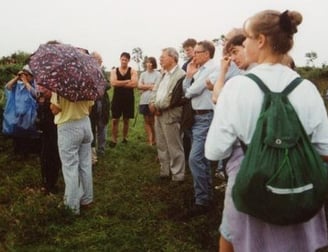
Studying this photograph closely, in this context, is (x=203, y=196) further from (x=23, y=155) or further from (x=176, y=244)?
(x=23, y=155)

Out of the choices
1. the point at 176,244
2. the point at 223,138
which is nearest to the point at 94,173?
the point at 176,244

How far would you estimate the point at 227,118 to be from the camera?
8.20 ft

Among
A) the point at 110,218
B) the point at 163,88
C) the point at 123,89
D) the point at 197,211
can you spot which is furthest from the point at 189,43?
the point at 110,218

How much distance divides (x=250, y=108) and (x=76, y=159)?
137 inches

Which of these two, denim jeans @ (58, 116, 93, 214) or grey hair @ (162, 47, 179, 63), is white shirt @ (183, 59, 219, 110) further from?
denim jeans @ (58, 116, 93, 214)

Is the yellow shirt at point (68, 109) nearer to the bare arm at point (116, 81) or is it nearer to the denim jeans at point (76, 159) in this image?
the denim jeans at point (76, 159)

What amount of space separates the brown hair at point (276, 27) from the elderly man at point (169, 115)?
4.51 m

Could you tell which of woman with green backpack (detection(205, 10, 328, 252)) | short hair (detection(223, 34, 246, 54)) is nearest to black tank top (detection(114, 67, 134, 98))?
short hair (detection(223, 34, 246, 54))

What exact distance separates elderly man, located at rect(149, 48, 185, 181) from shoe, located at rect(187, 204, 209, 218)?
1.60 meters

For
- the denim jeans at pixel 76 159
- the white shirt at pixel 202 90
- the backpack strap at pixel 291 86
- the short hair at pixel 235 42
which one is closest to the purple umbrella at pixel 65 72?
the denim jeans at pixel 76 159

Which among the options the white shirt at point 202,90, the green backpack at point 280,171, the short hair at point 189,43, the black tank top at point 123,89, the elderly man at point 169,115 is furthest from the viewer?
the black tank top at point 123,89

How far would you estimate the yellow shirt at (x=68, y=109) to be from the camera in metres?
5.44

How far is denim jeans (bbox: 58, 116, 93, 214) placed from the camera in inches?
215

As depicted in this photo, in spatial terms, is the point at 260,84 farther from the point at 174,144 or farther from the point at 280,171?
the point at 174,144
